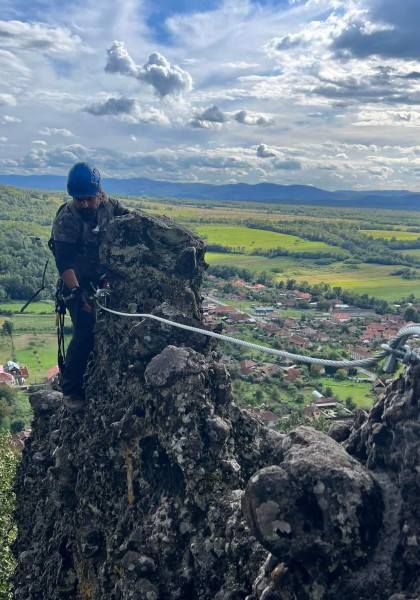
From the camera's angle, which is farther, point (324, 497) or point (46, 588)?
point (46, 588)

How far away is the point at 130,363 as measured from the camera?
13164mm

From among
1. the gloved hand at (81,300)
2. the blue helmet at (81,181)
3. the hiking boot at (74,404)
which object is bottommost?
the hiking boot at (74,404)

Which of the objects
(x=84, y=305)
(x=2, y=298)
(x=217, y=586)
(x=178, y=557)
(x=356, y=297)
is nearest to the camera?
(x=217, y=586)

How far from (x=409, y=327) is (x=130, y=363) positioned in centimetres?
A: 741

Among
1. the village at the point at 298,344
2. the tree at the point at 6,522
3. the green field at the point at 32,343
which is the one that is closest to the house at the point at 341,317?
the village at the point at 298,344

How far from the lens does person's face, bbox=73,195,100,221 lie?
15.0 metres

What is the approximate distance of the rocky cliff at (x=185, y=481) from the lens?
25.2 feet

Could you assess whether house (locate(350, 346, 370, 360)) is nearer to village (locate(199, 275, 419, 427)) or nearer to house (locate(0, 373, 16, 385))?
village (locate(199, 275, 419, 427))

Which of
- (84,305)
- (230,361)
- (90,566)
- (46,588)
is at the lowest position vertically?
(230,361)

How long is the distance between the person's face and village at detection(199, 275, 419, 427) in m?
30.4

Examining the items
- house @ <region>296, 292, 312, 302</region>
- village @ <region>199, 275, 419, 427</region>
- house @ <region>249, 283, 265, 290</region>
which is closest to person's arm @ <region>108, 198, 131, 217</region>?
village @ <region>199, 275, 419, 427</region>

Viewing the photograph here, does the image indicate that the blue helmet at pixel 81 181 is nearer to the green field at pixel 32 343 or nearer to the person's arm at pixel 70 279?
the person's arm at pixel 70 279

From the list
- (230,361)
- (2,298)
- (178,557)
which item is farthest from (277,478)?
(2,298)

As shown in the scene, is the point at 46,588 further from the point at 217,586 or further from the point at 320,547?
the point at 320,547
